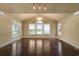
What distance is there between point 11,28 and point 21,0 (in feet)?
2.47

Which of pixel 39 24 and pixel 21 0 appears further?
pixel 39 24

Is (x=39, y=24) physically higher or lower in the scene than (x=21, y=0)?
lower

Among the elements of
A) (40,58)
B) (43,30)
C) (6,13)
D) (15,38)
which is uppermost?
(6,13)

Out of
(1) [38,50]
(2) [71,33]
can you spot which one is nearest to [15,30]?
(2) [71,33]

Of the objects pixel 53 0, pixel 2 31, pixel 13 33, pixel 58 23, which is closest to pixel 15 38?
pixel 13 33

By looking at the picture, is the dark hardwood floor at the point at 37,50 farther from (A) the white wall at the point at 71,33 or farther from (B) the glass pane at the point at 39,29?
(B) the glass pane at the point at 39,29

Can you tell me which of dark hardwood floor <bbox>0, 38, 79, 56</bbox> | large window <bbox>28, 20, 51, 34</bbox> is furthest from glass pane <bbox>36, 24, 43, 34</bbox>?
dark hardwood floor <bbox>0, 38, 79, 56</bbox>

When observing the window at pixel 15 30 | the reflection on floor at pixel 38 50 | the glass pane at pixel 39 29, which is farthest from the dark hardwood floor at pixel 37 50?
the glass pane at pixel 39 29

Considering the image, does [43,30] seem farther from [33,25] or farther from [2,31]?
[2,31]

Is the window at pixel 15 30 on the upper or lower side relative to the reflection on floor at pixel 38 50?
upper

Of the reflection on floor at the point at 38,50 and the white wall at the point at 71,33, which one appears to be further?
the reflection on floor at the point at 38,50

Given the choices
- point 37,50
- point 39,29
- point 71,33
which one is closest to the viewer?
point 39,29

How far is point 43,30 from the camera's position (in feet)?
4.91

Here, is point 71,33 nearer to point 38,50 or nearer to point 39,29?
point 39,29
